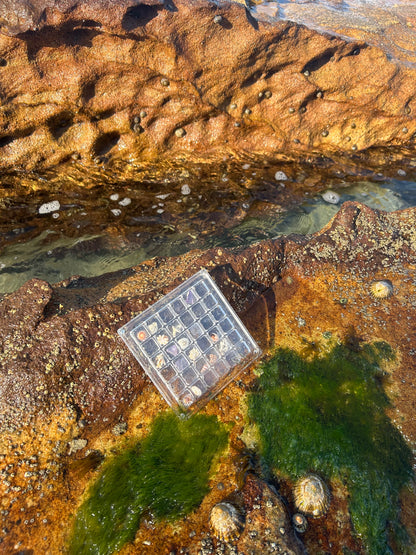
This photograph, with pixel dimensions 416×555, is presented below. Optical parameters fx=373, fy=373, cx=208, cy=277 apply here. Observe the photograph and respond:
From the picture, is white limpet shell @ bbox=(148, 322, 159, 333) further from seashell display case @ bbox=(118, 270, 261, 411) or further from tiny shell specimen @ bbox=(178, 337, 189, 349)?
tiny shell specimen @ bbox=(178, 337, 189, 349)

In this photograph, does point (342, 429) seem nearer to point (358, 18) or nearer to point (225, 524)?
point (225, 524)

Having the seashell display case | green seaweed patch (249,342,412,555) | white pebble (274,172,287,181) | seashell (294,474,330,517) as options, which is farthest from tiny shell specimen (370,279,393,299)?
white pebble (274,172,287,181)

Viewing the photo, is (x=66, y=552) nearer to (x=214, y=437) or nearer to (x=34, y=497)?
(x=34, y=497)

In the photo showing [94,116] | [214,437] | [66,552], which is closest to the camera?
[66,552]

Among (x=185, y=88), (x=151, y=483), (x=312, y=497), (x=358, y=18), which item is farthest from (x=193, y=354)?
(x=358, y=18)

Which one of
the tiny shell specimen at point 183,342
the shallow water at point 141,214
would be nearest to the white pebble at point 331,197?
the shallow water at point 141,214

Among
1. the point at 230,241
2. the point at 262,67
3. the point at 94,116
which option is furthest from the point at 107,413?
the point at 262,67

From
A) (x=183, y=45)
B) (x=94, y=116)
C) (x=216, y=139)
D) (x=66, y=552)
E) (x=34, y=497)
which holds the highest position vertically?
(x=183, y=45)

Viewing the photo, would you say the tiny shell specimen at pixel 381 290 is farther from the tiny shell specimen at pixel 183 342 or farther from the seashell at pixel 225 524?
the seashell at pixel 225 524
